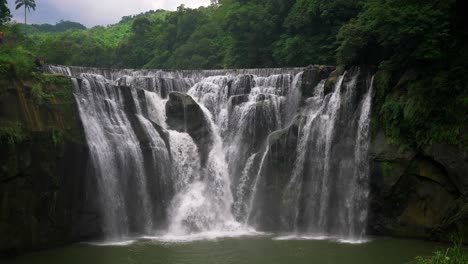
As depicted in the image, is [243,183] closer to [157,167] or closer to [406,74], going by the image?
[157,167]

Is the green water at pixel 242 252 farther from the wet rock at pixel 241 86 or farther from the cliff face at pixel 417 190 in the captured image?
the wet rock at pixel 241 86

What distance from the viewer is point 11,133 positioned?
65.4 feet

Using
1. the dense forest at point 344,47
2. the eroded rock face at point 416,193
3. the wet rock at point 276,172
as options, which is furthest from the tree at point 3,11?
the eroded rock face at point 416,193

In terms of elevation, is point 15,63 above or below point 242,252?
above

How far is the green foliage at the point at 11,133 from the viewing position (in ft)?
64.8

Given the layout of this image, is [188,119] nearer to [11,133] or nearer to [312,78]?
[312,78]

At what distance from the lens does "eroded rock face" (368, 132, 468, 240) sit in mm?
21688

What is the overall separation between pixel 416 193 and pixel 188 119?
44.5 ft

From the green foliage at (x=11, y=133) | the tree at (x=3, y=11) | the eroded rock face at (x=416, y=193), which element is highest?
the tree at (x=3, y=11)

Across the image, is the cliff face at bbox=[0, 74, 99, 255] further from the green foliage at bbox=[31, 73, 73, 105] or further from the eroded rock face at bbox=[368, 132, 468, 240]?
the eroded rock face at bbox=[368, 132, 468, 240]

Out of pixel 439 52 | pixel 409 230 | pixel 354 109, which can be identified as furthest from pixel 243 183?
pixel 439 52

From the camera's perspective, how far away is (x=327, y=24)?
1590 inches

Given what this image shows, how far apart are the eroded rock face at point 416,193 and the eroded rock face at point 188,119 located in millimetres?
9960

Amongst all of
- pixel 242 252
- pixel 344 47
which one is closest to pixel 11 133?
pixel 242 252
